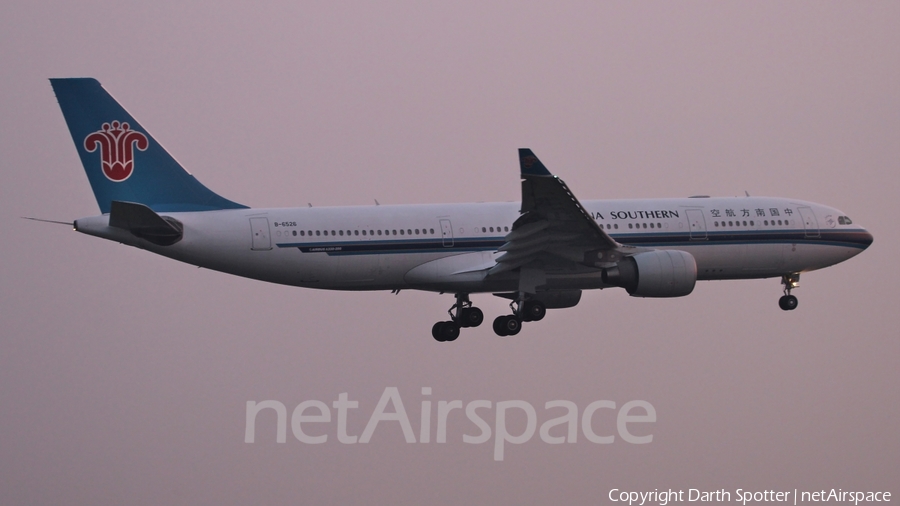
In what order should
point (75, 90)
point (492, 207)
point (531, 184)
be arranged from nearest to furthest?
point (531, 184)
point (75, 90)
point (492, 207)

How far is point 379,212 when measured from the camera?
4447cm

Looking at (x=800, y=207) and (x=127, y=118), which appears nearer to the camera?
(x=127, y=118)

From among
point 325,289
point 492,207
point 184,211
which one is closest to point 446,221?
point 492,207

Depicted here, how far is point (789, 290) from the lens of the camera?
49.6m

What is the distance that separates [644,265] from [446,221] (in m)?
7.04

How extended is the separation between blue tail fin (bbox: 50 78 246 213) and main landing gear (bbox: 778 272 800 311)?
67.5 ft

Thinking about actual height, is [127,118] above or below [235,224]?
above

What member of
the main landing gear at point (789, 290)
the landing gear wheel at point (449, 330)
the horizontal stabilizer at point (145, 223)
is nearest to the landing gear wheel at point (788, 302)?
the main landing gear at point (789, 290)

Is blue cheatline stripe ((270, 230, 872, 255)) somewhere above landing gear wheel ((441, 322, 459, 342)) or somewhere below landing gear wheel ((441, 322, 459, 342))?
above

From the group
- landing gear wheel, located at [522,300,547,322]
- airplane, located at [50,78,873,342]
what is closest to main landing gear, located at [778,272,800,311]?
airplane, located at [50,78,873,342]

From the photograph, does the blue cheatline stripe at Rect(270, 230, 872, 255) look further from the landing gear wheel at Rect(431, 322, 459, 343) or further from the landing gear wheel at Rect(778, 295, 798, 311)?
the landing gear wheel at Rect(431, 322, 459, 343)

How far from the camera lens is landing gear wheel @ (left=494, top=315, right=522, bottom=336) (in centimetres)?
4538

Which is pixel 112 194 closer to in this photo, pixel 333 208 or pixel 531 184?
pixel 333 208

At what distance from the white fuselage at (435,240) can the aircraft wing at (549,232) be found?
826 millimetres
